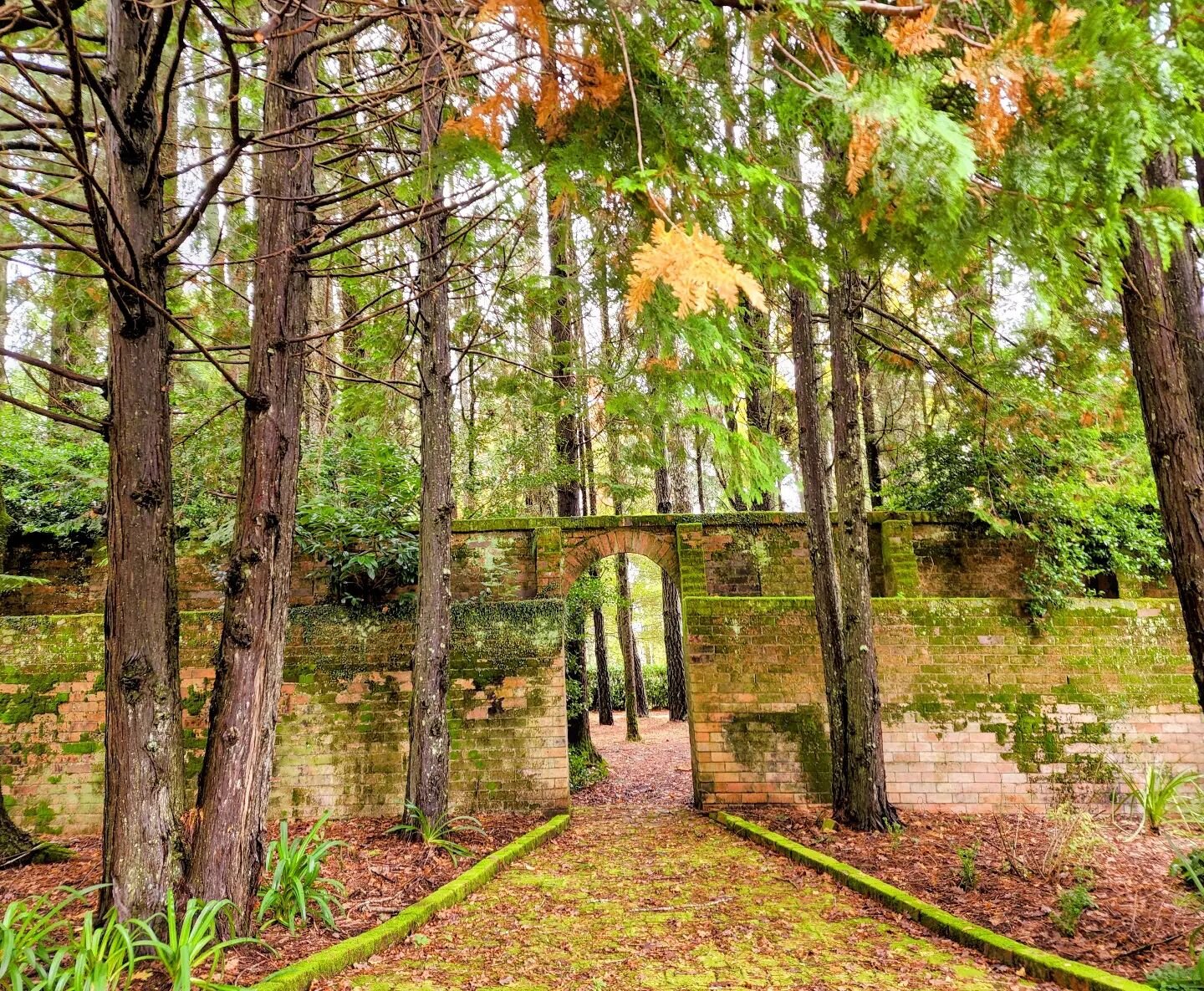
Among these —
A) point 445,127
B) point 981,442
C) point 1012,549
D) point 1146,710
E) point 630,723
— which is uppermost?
point 445,127

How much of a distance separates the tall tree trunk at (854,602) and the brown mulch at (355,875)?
2.98 m

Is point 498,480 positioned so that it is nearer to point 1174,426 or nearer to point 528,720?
point 528,720

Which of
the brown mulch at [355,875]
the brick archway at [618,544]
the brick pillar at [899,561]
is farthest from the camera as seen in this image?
the brick archway at [618,544]

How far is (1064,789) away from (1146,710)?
123 centimetres

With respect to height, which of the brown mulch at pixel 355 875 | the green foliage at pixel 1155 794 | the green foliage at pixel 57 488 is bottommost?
the green foliage at pixel 1155 794

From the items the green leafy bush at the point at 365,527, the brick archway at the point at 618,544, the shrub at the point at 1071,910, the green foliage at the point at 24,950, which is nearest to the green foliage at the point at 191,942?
the green foliage at the point at 24,950

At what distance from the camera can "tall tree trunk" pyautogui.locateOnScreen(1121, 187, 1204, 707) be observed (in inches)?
142

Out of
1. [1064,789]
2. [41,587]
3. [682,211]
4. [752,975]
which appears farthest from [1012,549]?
[41,587]

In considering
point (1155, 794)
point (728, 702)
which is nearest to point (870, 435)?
point (728, 702)

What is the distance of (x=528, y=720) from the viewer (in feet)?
22.5

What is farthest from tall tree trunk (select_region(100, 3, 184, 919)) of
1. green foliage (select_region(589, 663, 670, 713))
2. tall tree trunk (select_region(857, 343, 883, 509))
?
green foliage (select_region(589, 663, 670, 713))

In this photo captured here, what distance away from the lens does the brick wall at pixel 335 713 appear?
6.53 m

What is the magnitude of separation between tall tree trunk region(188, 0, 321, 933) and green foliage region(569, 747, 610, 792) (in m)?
5.92

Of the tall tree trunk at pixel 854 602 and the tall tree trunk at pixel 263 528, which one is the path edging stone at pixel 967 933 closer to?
the tall tree trunk at pixel 854 602
